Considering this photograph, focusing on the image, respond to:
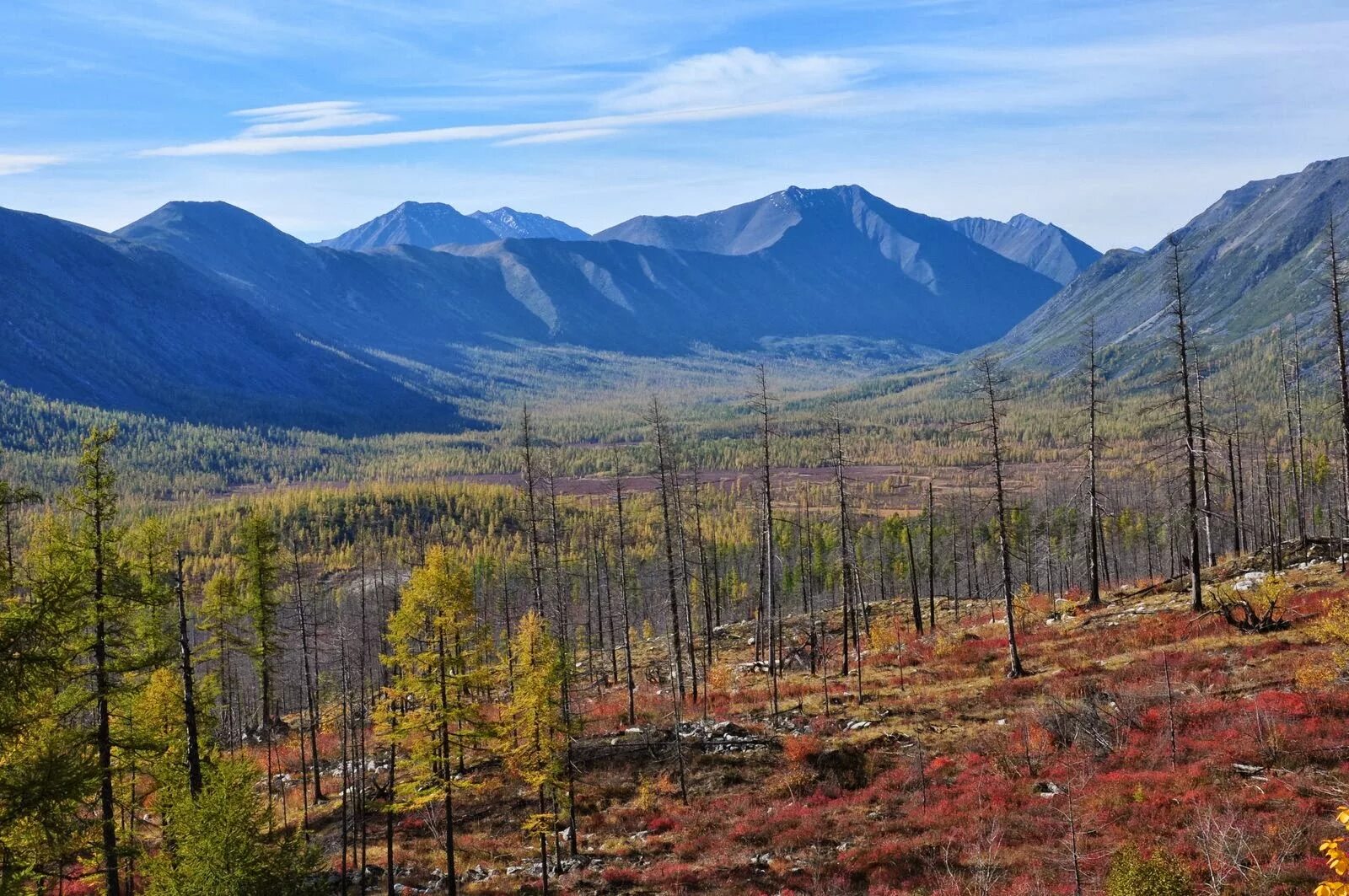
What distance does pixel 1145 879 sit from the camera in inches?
579

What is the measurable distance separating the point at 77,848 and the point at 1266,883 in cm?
2393

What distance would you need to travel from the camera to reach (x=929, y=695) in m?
38.5

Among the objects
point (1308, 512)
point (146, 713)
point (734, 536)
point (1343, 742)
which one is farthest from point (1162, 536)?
point (146, 713)

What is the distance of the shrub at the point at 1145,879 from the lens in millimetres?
14586

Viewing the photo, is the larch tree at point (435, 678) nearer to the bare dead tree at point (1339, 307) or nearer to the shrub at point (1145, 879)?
the shrub at point (1145, 879)

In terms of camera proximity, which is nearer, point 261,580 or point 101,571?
point 101,571

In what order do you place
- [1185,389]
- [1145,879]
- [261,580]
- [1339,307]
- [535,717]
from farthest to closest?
1. [261,580]
2. [1185,389]
3. [1339,307]
4. [535,717]
5. [1145,879]

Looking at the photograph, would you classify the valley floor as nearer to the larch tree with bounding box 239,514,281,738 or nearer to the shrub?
the shrub

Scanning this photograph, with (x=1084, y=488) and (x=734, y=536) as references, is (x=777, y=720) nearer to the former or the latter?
(x=1084, y=488)

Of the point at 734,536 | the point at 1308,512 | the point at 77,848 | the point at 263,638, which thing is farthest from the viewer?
the point at 734,536

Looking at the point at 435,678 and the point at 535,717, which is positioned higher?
the point at 435,678

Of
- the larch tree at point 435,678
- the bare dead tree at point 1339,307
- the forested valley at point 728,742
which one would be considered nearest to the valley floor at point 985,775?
the forested valley at point 728,742

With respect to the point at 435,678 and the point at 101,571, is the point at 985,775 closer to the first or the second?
the point at 435,678

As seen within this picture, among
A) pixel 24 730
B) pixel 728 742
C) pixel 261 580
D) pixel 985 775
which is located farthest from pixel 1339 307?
pixel 261 580
